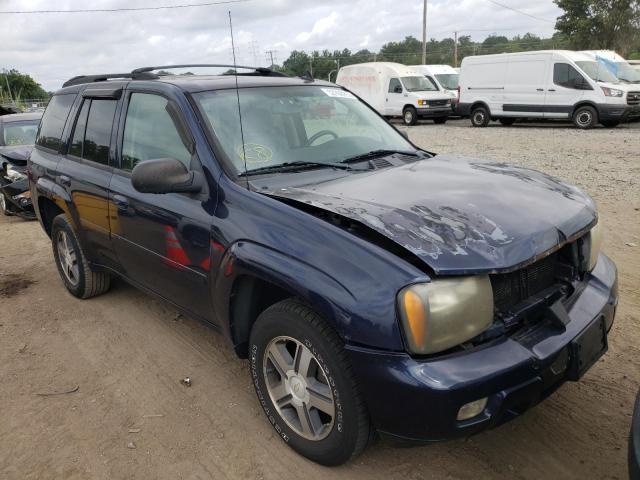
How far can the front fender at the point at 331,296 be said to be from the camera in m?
2.01

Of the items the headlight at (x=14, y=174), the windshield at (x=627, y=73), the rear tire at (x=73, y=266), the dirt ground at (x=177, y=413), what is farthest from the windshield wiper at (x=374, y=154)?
the windshield at (x=627, y=73)

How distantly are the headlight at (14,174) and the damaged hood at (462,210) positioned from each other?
7054 mm

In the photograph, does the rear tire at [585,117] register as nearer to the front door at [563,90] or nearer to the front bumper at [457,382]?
the front door at [563,90]

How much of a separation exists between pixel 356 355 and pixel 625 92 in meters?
15.9

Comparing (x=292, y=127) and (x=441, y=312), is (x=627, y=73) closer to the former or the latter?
(x=292, y=127)

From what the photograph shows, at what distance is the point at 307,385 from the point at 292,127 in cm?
160

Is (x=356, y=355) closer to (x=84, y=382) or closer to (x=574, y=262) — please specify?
(x=574, y=262)

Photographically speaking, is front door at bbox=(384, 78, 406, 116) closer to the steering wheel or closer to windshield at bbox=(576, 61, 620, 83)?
windshield at bbox=(576, 61, 620, 83)

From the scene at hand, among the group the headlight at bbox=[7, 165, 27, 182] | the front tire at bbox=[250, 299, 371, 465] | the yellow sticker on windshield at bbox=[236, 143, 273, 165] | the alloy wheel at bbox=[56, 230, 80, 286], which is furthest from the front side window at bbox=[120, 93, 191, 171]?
the headlight at bbox=[7, 165, 27, 182]

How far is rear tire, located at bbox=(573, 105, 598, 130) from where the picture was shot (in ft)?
50.3

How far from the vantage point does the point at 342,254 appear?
84.2 inches

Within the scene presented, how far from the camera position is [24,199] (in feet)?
26.3

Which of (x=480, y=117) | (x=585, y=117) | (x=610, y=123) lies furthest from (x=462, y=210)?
(x=480, y=117)

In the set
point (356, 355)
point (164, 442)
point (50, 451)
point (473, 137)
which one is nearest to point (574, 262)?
point (356, 355)
